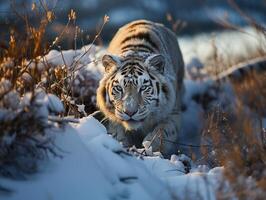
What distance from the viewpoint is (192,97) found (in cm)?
969

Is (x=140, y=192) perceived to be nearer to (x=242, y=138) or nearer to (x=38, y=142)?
(x=38, y=142)

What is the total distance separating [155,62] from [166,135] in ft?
2.58

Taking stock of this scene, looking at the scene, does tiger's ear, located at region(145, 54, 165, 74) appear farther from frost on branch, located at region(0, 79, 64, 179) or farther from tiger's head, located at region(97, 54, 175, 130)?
frost on branch, located at region(0, 79, 64, 179)

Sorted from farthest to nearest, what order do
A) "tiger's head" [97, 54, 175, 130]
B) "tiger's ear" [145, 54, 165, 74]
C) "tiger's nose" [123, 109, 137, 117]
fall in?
"tiger's ear" [145, 54, 165, 74] < "tiger's head" [97, 54, 175, 130] < "tiger's nose" [123, 109, 137, 117]

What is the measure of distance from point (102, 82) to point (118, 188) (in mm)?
3030

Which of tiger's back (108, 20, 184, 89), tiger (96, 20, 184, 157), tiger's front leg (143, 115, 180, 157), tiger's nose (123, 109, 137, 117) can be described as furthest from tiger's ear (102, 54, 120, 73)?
tiger's front leg (143, 115, 180, 157)

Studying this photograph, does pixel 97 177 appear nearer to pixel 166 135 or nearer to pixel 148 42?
pixel 166 135

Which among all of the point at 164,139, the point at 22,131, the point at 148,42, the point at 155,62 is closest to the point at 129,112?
the point at 164,139

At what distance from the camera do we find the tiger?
6633 millimetres

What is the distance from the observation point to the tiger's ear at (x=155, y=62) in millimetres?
6883

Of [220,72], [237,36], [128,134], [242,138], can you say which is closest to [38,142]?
[242,138]

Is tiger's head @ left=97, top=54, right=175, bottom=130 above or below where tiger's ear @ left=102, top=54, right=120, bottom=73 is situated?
below

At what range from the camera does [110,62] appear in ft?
22.8

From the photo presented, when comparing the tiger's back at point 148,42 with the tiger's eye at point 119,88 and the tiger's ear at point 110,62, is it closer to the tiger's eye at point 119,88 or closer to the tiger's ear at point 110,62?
the tiger's ear at point 110,62
